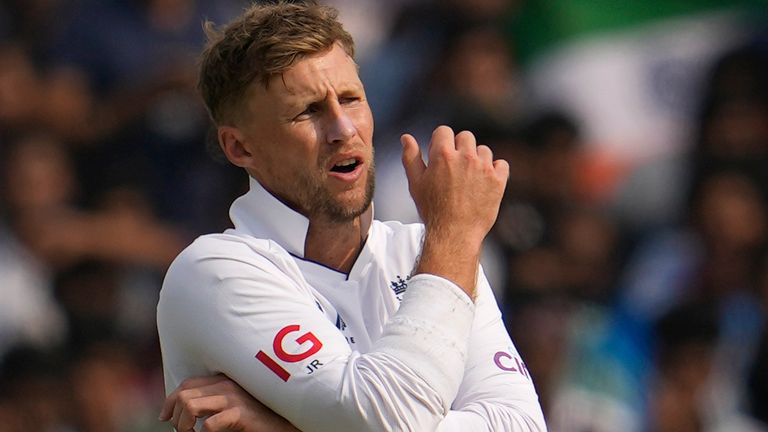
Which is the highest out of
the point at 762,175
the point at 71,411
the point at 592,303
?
the point at 762,175

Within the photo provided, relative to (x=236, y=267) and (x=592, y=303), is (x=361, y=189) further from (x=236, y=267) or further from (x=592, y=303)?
(x=592, y=303)

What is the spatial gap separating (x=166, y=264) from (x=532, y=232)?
6.70 feet

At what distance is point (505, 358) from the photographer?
144 inches

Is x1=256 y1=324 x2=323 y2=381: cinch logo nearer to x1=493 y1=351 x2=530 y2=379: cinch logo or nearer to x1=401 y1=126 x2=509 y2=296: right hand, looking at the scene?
x1=401 y1=126 x2=509 y2=296: right hand

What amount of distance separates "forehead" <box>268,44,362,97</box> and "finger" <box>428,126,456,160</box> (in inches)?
10.9

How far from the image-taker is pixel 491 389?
3.55 meters

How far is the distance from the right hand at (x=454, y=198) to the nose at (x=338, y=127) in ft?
0.49

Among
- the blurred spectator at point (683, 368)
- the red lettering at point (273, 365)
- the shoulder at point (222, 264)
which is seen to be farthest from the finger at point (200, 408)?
the blurred spectator at point (683, 368)

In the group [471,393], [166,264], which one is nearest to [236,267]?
→ [471,393]

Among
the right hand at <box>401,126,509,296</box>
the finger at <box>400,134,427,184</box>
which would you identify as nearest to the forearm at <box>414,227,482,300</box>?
the right hand at <box>401,126,509,296</box>

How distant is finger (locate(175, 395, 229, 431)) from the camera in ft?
11.1

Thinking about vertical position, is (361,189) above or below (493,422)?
above

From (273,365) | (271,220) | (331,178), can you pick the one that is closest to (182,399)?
(273,365)

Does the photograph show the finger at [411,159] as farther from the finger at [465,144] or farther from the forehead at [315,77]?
the forehead at [315,77]
